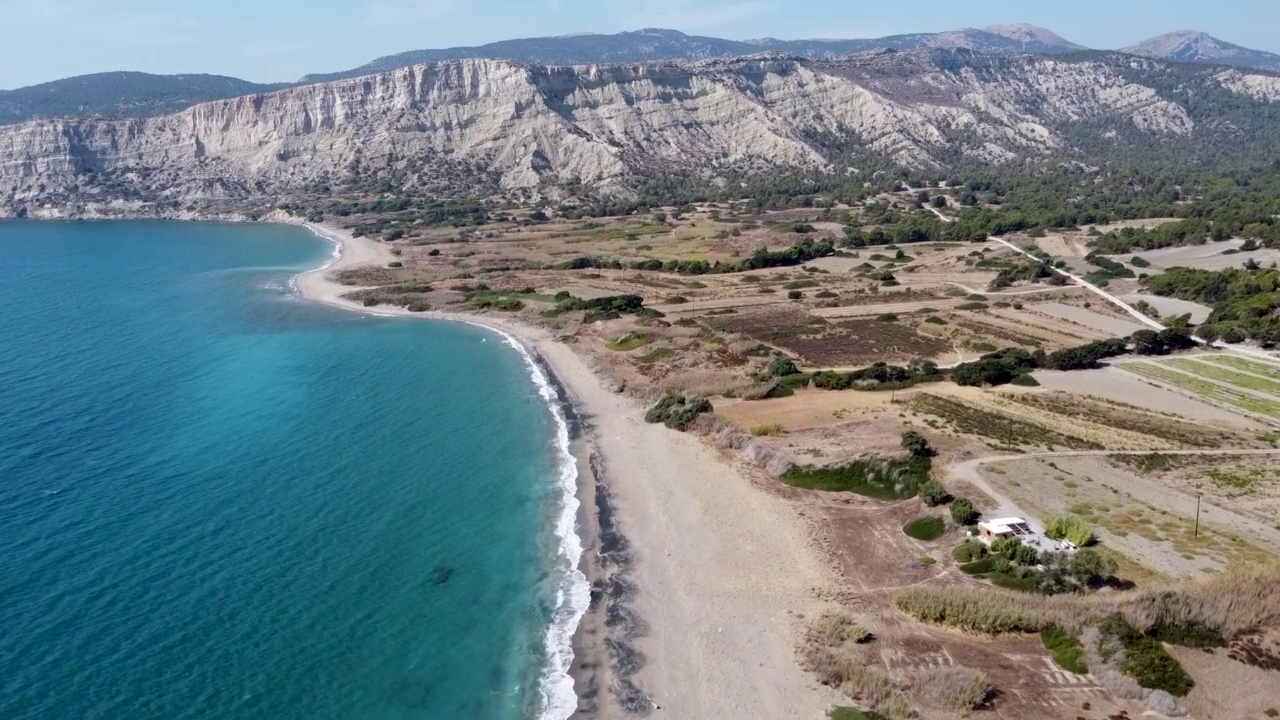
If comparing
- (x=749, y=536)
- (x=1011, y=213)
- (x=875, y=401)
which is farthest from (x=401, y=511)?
(x=1011, y=213)

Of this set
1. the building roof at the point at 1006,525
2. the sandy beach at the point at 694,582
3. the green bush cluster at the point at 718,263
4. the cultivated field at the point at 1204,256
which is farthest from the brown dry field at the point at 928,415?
the cultivated field at the point at 1204,256

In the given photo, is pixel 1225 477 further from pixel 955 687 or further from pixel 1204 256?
pixel 1204 256

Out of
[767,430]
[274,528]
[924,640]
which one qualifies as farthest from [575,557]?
[767,430]

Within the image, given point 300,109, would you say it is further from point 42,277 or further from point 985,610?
point 985,610

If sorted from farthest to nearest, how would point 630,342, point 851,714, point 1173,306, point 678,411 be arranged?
point 1173,306
point 630,342
point 678,411
point 851,714

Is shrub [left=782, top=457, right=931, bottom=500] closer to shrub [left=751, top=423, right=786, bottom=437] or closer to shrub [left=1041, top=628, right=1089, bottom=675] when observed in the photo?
shrub [left=751, top=423, right=786, bottom=437]

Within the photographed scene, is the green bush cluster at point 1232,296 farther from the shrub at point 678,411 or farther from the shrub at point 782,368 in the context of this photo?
the shrub at point 678,411

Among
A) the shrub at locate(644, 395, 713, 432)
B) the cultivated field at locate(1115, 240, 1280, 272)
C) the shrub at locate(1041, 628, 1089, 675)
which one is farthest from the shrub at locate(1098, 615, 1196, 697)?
the cultivated field at locate(1115, 240, 1280, 272)
